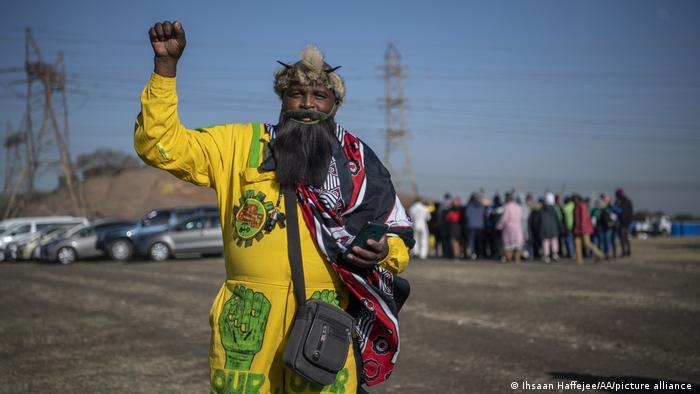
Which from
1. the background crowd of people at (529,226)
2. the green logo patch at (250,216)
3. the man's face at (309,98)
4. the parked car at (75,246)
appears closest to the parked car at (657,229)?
the background crowd of people at (529,226)

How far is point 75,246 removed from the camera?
86.6 feet

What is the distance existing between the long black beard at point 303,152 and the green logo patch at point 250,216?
0.37 feet

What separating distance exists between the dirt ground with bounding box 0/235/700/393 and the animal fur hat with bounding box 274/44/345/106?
11.4 ft

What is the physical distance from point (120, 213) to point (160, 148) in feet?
153

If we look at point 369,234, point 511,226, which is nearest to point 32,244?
point 511,226

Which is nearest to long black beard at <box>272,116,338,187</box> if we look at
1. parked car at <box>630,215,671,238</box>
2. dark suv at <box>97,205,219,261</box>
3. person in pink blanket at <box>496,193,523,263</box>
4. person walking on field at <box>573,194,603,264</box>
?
person walking on field at <box>573,194,603,264</box>

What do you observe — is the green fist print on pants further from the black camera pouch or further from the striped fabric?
the striped fabric

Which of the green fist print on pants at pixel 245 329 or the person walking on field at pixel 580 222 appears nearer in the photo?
the green fist print on pants at pixel 245 329

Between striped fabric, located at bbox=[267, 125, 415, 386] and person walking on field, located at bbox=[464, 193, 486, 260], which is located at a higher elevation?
striped fabric, located at bbox=[267, 125, 415, 386]

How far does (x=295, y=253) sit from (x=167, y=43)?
93 centimetres

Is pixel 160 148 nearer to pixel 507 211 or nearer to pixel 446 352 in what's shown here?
pixel 446 352

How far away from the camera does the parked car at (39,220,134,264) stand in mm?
26203

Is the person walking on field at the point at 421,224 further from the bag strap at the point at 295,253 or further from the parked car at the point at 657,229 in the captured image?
the parked car at the point at 657,229

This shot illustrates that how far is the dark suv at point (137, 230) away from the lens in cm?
2575
